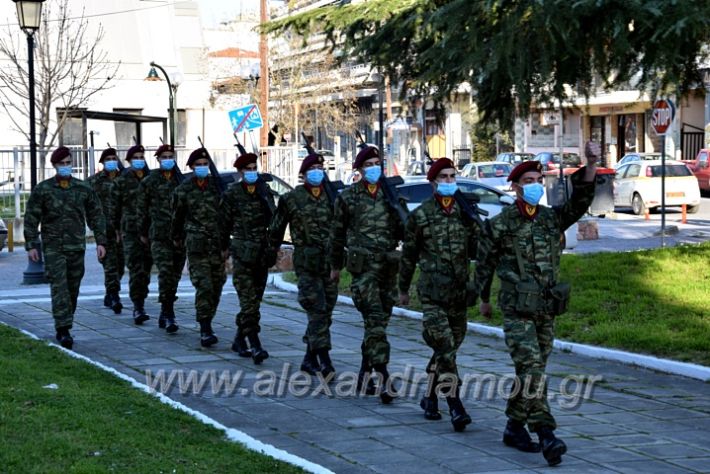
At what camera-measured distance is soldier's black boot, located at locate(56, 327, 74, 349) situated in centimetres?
1221

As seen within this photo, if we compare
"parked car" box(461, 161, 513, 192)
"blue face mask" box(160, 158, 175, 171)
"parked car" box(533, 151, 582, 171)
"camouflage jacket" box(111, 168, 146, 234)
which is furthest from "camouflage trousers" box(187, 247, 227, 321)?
"parked car" box(533, 151, 582, 171)

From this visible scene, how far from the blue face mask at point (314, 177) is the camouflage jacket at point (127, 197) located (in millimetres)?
4741

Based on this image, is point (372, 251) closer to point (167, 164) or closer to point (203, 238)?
point (203, 238)

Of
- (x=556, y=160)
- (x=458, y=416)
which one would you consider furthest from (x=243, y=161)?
(x=556, y=160)

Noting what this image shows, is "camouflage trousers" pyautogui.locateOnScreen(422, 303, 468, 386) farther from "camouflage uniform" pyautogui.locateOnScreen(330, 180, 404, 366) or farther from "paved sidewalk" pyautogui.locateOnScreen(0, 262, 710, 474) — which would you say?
"camouflage uniform" pyautogui.locateOnScreen(330, 180, 404, 366)

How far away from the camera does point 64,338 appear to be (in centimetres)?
1223

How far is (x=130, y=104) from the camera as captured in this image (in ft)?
168

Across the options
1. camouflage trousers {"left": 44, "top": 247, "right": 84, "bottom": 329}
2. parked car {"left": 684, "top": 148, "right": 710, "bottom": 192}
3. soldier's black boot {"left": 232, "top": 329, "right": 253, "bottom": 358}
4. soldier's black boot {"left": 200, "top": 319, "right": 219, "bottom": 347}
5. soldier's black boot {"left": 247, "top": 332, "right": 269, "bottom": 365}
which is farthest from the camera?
parked car {"left": 684, "top": 148, "right": 710, "bottom": 192}

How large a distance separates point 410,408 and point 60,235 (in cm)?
469

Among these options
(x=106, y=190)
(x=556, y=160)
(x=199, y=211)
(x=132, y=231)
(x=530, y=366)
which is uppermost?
(x=556, y=160)

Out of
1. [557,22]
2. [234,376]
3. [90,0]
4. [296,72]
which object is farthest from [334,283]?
[296,72]

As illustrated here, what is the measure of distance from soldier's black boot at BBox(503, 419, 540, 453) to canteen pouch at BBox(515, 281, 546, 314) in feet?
2.40

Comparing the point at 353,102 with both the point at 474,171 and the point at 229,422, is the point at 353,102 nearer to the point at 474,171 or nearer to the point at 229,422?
the point at 474,171

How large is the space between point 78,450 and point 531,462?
8.94ft
